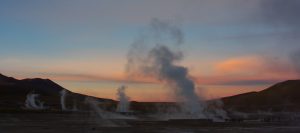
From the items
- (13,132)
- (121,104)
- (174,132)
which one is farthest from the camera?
(121,104)

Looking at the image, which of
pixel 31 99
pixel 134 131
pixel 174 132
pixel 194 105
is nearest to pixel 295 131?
pixel 174 132

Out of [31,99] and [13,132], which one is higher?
[31,99]

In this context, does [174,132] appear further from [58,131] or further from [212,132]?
[58,131]

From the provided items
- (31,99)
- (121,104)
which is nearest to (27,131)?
(121,104)

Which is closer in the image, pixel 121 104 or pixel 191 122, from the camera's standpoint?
pixel 191 122

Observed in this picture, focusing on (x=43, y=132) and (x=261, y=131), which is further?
(x=261, y=131)

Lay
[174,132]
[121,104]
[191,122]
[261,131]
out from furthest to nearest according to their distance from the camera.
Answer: [121,104] → [191,122] → [261,131] → [174,132]

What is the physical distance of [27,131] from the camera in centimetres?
5288

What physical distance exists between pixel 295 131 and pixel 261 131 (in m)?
3.71

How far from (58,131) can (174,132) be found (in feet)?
→ 39.9

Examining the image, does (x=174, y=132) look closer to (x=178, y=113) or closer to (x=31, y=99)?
(x=178, y=113)

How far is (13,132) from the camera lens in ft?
167

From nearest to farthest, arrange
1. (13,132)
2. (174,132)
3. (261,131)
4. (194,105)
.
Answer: (13,132) < (174,132) < (261,131) < (194,105)

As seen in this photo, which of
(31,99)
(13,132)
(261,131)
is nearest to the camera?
(13,132)
